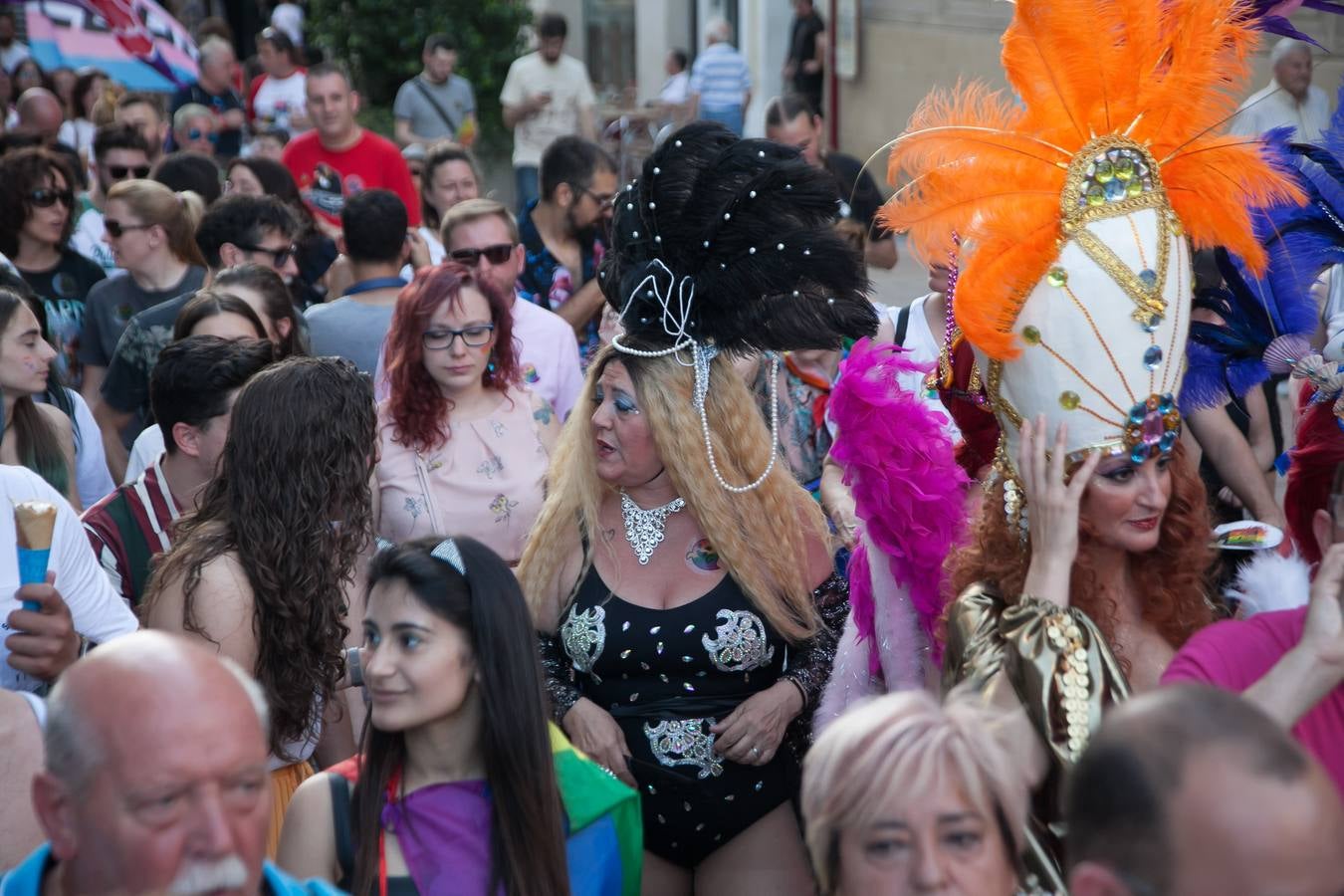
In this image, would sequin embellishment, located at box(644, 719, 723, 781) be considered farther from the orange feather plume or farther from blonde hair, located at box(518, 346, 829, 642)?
the orange feather plume

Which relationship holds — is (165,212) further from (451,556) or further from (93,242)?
(451,556)

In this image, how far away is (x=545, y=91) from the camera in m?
13.0

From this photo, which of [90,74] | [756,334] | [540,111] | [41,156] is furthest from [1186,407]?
[90,74]

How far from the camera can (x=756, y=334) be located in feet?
12.5

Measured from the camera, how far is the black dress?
3604 millimetres

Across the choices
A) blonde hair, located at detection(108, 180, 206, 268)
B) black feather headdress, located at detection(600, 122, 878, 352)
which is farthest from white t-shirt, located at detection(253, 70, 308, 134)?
black feather headdress, located at detection(600, 122, 878, 352)

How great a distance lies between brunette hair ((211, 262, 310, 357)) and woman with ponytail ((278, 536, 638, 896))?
Answer: 2.47 m

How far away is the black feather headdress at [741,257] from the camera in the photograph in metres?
3.80

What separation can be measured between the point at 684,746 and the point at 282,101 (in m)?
10.1

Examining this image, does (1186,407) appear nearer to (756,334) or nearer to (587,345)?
(756,334)

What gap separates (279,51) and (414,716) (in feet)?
34.5

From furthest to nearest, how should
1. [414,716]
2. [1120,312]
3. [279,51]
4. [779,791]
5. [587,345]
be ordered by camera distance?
[279,51] < [587,345] < [779,791] < [1120,312] < [414,716]

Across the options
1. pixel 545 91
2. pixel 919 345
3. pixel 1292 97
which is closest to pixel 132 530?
pixel 919 345

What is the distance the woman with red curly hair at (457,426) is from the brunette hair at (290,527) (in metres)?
0.90
